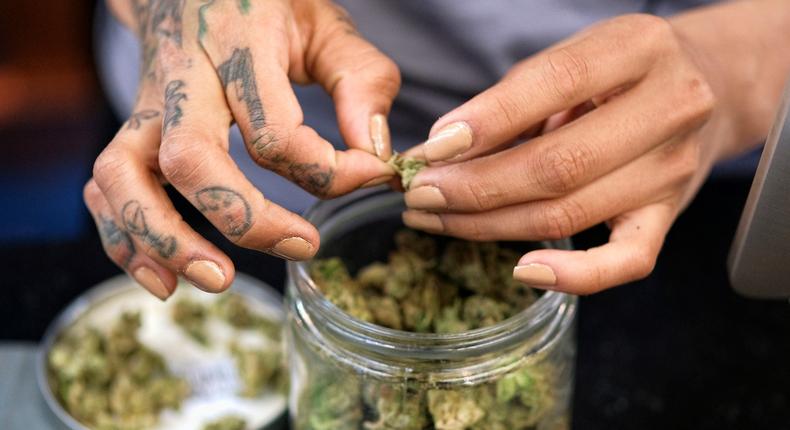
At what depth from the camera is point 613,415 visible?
81 centimetres

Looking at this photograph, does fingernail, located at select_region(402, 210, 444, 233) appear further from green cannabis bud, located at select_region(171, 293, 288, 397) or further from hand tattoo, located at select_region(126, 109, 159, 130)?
green cannabis bud, located at select_region(171, 293, 288, 397)

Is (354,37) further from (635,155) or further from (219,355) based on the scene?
(219,355)

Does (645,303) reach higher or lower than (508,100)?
lower

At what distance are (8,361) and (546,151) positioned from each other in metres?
0.59

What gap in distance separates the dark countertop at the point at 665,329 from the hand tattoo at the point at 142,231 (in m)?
0.35

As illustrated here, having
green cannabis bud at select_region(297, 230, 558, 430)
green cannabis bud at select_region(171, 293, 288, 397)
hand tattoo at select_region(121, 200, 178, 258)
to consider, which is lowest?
green cannabis bud at select_region(171, 293, 288, 397)

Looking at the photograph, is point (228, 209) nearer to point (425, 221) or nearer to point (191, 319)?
point (425, 221)

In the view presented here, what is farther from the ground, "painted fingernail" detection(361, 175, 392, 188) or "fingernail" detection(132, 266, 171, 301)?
"painted fingernail" detection(361, 175, 392, 188)

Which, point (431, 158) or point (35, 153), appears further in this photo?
point (35, 153)

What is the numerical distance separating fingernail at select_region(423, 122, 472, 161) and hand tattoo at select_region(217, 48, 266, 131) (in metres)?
0.11

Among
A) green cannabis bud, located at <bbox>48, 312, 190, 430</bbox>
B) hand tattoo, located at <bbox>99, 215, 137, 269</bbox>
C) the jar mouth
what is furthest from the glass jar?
green cannabis bud, located at <bbox>48, 312, 190, 430</bbox>

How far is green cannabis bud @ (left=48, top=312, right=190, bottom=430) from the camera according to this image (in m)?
0.80

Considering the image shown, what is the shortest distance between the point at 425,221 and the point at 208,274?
0.16 meters

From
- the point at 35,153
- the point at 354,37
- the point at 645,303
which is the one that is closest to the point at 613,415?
the point at 645,303
